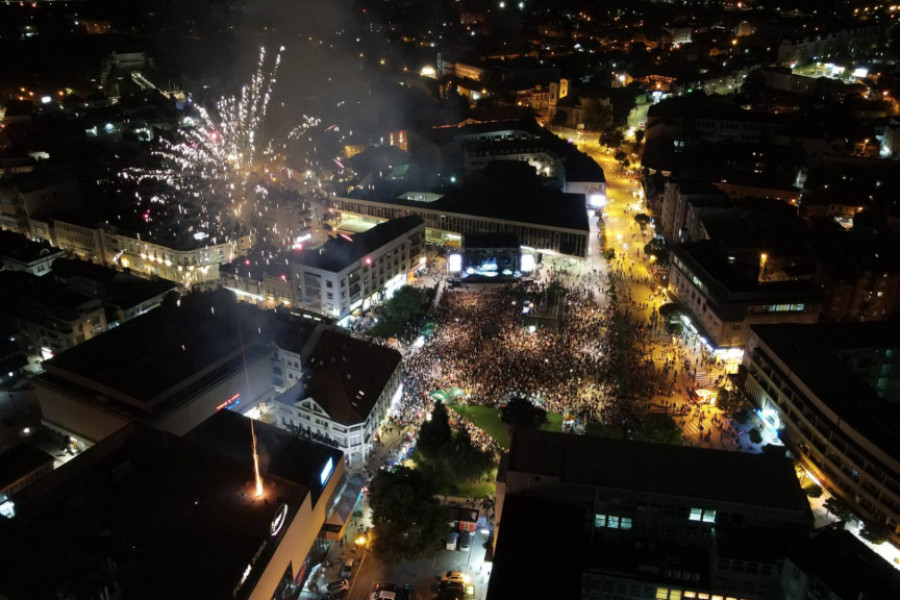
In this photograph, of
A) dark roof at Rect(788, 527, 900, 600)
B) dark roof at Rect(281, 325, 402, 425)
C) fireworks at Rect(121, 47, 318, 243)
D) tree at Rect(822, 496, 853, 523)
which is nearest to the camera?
dark roof at Rect(788, 527, 900, 600)

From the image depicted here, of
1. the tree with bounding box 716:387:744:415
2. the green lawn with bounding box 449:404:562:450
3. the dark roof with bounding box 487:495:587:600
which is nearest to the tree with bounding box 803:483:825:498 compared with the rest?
the tree with bounding box 716:387:744:415

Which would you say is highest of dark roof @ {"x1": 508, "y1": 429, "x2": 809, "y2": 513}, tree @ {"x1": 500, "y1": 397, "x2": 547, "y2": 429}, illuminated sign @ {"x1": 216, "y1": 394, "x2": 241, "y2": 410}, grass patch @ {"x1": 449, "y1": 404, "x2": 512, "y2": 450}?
dark roof @ {"x1": 508, "y1": 429, "x2": 809, "y2": 513}

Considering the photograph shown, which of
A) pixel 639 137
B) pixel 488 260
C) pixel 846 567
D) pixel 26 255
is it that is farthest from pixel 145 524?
pixel 639 137

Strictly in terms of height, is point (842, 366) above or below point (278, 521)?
above

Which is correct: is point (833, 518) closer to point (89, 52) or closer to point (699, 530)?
point (699, 530)

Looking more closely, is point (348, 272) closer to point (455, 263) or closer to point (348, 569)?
point (455, 263)

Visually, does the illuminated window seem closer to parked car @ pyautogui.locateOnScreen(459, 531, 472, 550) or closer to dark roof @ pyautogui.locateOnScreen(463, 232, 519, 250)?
parked car @ pyautogui.locateOnScreen(459, 531, 472, 550)

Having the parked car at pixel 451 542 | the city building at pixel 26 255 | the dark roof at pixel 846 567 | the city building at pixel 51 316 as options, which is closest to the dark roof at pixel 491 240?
the city building at pixel 51 316
